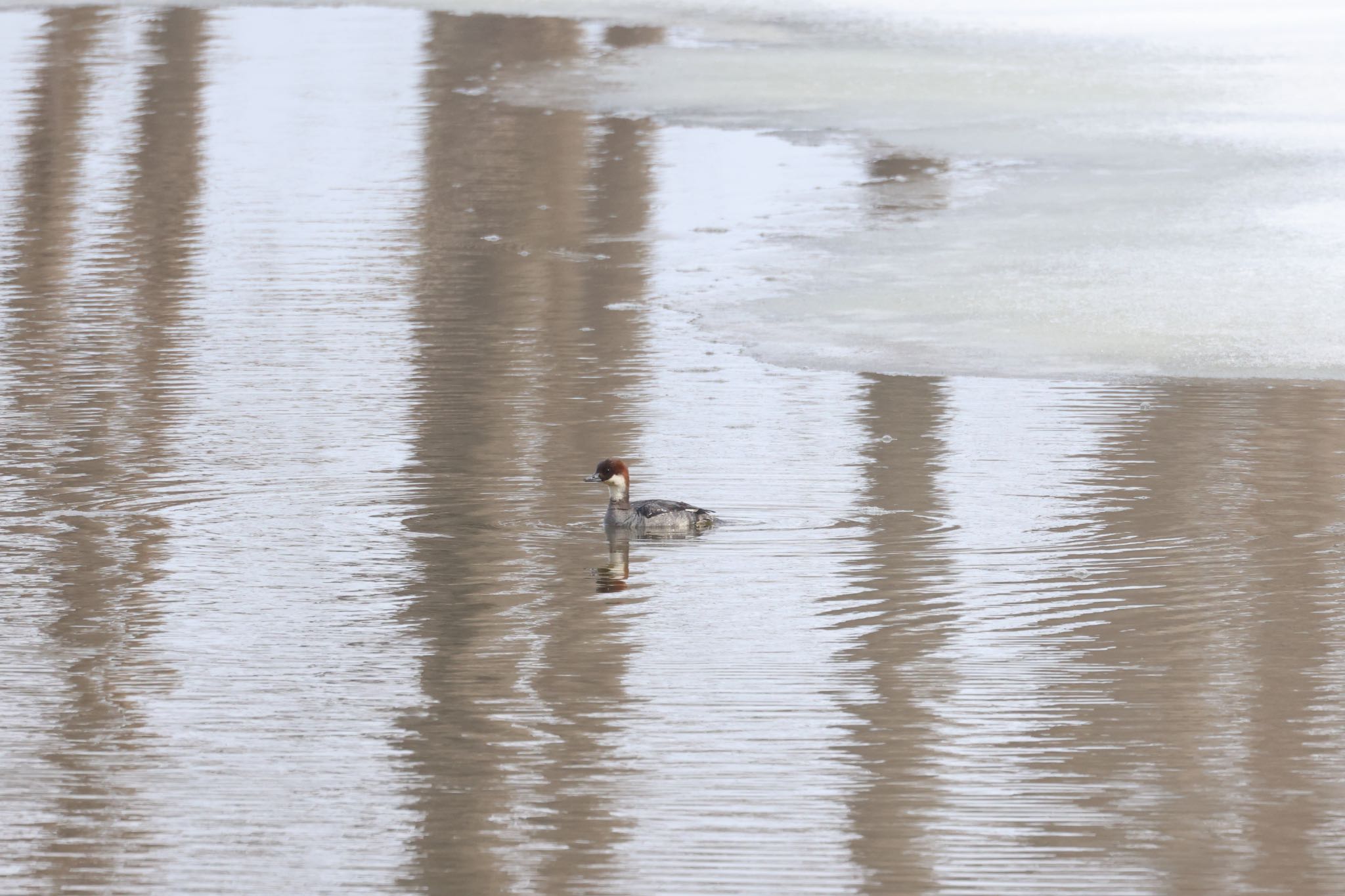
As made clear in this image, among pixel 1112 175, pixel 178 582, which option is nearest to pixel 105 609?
pixel 178 582

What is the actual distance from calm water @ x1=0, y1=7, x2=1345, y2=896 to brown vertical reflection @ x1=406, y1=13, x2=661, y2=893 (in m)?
0.02

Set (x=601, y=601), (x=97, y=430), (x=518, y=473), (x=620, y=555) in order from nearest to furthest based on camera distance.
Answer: (x=601, y=601) < (x=620, y=555) < (x=518, y=473) < (x=97, y=430)

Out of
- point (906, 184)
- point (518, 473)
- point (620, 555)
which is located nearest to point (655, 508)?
point (620, 555)

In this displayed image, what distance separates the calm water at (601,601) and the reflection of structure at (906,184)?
1.30 m

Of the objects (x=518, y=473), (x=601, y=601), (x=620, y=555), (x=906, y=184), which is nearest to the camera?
(x=601, y=601)

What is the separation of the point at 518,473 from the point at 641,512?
102cm

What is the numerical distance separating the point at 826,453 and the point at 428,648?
2645mm

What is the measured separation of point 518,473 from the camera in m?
8.60

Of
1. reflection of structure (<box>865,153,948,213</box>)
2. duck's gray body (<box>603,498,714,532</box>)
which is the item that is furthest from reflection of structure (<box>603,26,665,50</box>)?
duck's gray body (<box>603,498,714,532</box>)

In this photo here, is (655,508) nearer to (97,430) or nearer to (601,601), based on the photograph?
(601,601)

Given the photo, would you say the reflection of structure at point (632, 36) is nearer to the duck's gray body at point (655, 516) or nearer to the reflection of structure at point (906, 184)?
the reflection of structure at point (906, 184)

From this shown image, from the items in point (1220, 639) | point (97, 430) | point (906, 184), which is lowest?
point (1220, 639)

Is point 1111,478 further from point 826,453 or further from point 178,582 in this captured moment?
point 178,582

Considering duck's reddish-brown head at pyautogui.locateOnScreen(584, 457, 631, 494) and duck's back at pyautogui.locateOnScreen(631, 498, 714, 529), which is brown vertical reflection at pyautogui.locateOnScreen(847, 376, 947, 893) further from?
duck's reddish-brown head at pyautogui.locateOnScreen(584, 457, 631, 494)
